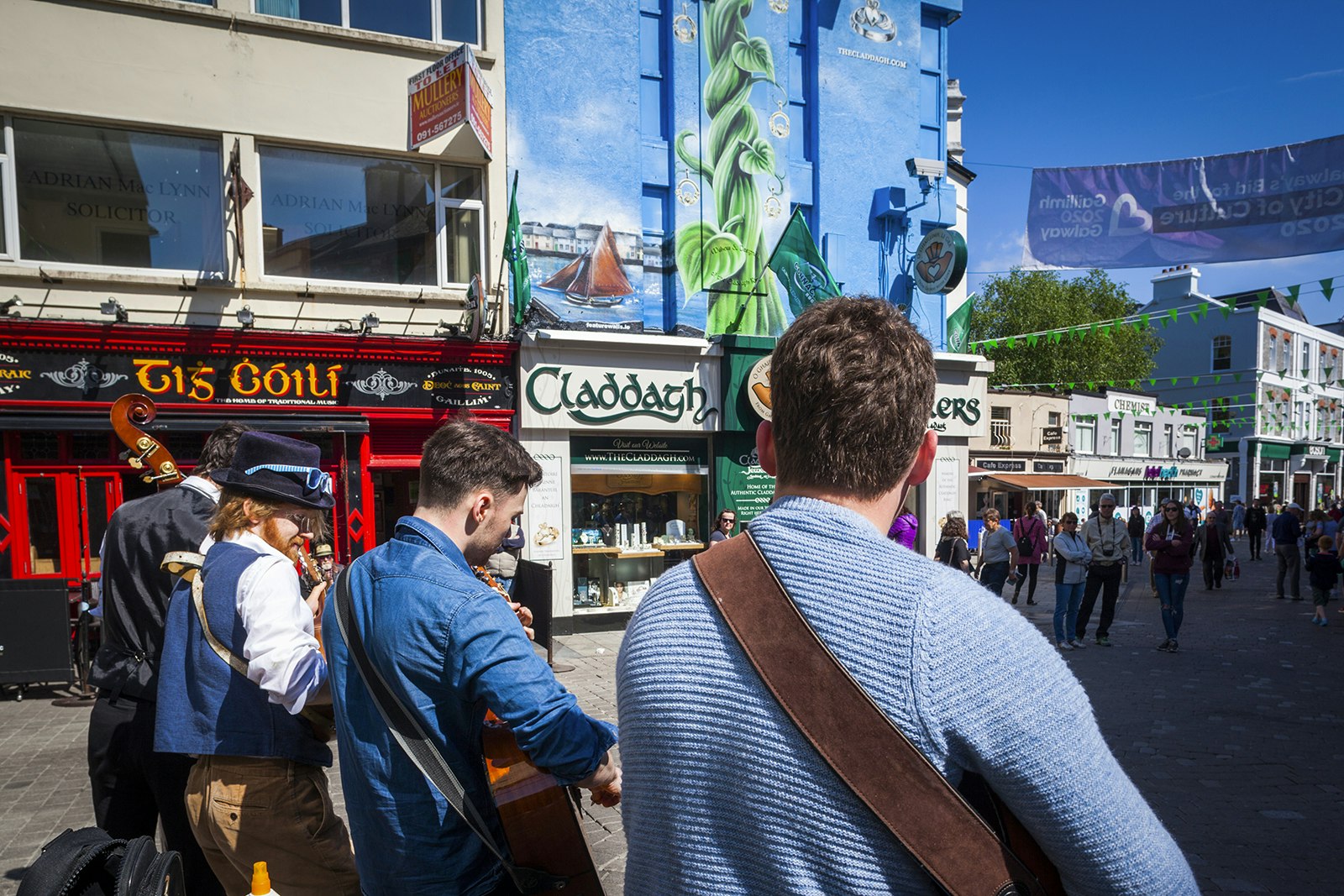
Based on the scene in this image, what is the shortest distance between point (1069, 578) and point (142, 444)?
9897 mm

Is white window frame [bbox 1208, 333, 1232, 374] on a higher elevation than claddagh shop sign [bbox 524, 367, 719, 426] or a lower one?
higher

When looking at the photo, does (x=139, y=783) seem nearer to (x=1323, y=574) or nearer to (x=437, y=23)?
(x=437, y=23)

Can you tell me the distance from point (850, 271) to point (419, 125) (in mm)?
6961

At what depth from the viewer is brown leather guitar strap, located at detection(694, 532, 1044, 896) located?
101 cm

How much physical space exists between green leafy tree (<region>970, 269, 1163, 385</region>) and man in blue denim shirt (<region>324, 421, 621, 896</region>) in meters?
35.7

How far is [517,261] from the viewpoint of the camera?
10289mm

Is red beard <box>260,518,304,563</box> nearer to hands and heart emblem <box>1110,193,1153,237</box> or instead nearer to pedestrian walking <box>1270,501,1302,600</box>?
hands and heart emblem <box>1110,193,1153,237</box>

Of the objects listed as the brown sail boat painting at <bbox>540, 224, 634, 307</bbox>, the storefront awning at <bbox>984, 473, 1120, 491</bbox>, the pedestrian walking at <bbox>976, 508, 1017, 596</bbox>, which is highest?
the brown sail boat painting at <bbox>540, 224, 634, 307</bbox>

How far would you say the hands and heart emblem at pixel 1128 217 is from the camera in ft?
36.7

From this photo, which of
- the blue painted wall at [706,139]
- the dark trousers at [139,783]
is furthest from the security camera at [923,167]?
the dark trousers at [139,783]

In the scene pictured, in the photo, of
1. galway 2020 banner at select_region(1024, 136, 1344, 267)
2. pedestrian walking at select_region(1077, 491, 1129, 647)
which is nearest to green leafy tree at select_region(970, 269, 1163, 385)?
galway 2020 banner at select_region(1024, 136, 1344, 267)

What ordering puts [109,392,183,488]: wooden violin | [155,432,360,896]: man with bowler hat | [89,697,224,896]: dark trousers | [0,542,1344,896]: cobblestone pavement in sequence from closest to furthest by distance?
[155,432,360,896]: man with bowler hat → [89,697,224,896]: dark trousers → [0,542,1344,896]: cobblestone pavement → [109,392,183,488]: wooden violin

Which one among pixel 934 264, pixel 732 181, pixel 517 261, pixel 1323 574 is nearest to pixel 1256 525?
pixel 1323 574

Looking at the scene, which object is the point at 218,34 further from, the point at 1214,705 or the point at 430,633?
the point at 1214,705
